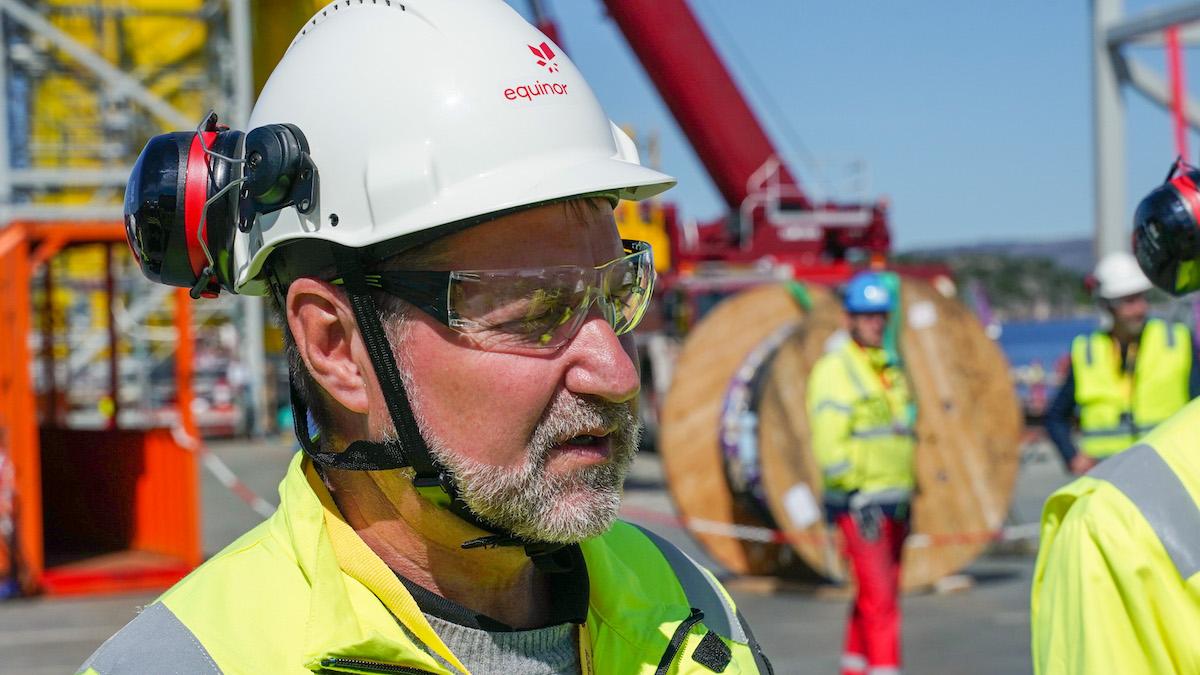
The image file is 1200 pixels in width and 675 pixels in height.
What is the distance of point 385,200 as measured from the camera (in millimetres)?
1745

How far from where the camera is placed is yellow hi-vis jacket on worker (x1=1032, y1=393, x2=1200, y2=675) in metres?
2.08

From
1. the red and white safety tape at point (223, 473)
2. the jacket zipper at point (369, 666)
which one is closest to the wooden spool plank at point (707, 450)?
the red and white safety tape at point (223, 473)

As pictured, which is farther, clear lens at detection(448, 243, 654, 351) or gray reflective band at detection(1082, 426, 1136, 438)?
gray reflective band at detection(1082, 426, 1136, 438)

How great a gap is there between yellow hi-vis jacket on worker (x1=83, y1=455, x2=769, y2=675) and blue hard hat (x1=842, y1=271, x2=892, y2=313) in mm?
4755

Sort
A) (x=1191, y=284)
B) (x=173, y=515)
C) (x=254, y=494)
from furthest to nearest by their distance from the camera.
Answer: (x=254, y=494)
(x=173, y=515)
(x=1191, y=284)

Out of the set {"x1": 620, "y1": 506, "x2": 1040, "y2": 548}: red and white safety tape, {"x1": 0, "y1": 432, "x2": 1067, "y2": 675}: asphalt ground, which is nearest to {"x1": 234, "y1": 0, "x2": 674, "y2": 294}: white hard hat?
{"x1": 0, "y1": 432, "x2": 1067, "y2": 675}: asphalt ground

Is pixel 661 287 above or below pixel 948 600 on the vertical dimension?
above

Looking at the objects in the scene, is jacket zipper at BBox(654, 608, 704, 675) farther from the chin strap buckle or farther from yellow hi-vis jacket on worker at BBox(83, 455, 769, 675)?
the chin strap buckle

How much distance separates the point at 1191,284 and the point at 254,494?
12.6m

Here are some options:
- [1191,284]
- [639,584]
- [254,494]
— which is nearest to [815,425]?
[1191,284]

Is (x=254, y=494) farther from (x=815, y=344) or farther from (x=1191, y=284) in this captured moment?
(x=1191, y=284)

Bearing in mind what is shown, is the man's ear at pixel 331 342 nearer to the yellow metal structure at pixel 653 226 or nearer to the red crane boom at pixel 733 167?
the yellow metal structure at pixel 653 226

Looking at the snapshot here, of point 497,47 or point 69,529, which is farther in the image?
point 69,529

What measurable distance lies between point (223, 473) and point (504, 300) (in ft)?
52.6
